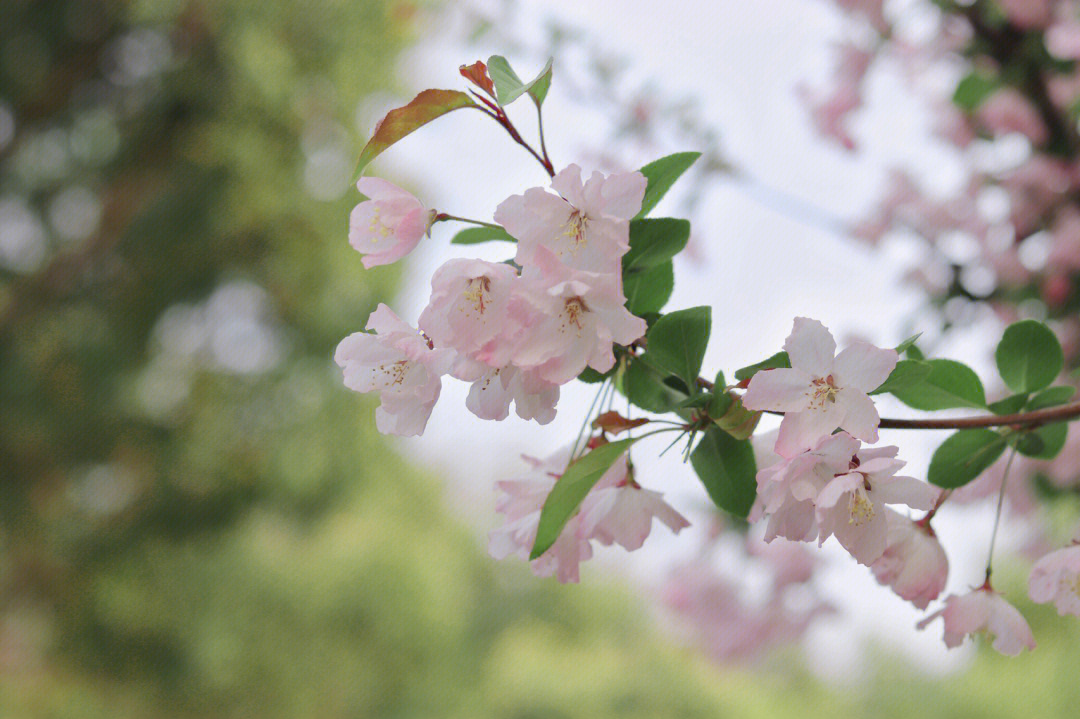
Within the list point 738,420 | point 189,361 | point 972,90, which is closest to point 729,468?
point 738,420

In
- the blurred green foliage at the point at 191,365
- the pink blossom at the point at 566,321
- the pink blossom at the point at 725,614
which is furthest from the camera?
the blurred green foliage at the point at 191,365

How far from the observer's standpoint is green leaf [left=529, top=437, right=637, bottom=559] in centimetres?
26

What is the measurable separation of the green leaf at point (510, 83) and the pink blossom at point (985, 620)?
0.25m

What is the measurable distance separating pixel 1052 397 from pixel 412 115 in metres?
0.26

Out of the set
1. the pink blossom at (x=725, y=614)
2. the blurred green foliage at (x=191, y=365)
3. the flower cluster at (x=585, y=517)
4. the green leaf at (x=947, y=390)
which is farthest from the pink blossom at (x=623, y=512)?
the blurred green foliage at (x=191, y=365)

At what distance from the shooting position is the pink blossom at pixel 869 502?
10.2 inches

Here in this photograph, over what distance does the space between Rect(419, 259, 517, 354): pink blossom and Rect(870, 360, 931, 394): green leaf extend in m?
0.12

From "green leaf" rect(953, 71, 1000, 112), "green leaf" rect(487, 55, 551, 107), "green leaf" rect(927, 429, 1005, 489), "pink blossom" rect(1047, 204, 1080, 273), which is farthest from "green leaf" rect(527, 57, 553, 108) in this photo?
"pink blossom" rect(1047, 204, 1080, 273)

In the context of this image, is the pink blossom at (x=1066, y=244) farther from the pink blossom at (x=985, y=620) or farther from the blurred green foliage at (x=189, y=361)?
→ the blurred green foliage at (x=189, y=361)

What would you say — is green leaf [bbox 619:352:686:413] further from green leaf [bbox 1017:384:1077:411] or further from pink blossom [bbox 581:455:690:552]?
green leaf [bbox 1017:384:1077:411]

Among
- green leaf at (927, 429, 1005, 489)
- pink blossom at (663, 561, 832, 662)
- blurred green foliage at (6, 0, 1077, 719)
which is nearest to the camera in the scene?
green leaf at (927, 429, 1005, 489)

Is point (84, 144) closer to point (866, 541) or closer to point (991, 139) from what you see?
point (991, 139)

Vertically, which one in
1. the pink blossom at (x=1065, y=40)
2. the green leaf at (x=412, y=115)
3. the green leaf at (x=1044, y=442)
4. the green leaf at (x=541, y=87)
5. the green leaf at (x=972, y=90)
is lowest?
the green leaf at (x=1044, y=442)

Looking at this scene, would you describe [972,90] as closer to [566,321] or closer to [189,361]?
[566,321]
